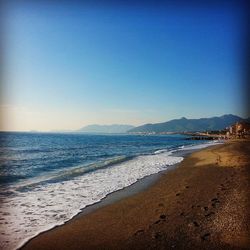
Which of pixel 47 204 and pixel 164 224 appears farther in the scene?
Result: pixel 47 204

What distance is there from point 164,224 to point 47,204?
5095 mm

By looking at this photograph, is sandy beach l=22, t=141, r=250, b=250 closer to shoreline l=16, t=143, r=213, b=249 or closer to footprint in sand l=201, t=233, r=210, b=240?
footprint in sand l=201, t=233, r=210, b=240

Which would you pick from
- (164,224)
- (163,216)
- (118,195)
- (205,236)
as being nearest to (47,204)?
(118,195)

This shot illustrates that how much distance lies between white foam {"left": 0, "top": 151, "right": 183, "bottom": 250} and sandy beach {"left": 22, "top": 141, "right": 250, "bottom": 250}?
0.56 m

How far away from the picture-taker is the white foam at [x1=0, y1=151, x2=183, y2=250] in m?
8.69

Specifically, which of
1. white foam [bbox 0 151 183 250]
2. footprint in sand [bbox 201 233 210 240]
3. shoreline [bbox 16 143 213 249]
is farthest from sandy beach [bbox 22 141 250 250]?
white foam [bbox 0 151 183 250]

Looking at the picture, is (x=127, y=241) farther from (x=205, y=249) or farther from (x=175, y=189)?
(x=175, y=189)

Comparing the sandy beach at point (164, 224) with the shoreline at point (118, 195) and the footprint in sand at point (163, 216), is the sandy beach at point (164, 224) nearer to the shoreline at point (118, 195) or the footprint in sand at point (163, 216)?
the footprint in sand at point (163, 216)

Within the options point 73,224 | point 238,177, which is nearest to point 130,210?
point 73,224

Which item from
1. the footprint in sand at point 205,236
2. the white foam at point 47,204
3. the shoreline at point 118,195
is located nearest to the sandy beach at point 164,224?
the footprint in sand at point 205,236

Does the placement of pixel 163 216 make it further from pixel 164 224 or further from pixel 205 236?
pixel 205 236

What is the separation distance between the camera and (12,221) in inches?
383

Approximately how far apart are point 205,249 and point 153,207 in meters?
4.18

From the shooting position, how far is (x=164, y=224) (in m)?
8.92
